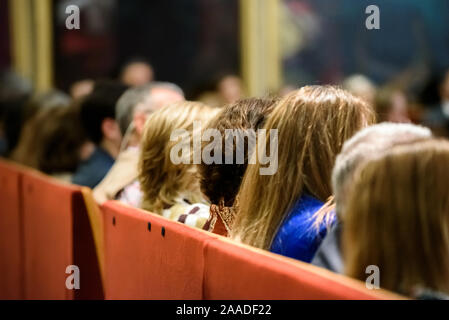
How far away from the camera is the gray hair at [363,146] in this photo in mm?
2023

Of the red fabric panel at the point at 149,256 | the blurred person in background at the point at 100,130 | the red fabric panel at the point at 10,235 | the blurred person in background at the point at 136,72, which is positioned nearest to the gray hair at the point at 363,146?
the red fabric panel at the point at 149,256

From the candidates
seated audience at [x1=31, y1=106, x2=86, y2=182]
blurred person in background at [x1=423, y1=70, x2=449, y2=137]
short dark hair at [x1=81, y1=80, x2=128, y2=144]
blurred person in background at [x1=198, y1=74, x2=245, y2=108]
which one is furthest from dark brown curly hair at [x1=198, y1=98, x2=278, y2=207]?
blurred person in background at [x1=423, y1=70, x2=449, y2=137]

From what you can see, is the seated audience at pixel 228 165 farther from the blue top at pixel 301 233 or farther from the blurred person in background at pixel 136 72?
the blurred person in background at pixel 136 72

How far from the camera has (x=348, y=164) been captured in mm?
2166

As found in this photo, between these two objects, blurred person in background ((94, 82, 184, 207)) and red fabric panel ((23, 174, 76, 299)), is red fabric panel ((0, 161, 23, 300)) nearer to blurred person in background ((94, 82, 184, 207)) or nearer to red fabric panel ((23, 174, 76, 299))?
red fabric panel ((23, 174, 76, 299))

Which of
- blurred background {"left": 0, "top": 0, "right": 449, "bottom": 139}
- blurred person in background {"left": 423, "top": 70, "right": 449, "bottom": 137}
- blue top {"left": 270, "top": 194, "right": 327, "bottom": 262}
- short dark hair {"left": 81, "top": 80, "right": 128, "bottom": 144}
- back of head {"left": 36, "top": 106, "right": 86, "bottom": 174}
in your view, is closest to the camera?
blue top {"left": 270, "top": 194, "right": 327, "bottom": 262}

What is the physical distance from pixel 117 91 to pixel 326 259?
299 cm

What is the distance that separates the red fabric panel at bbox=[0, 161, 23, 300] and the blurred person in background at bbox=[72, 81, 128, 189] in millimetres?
681

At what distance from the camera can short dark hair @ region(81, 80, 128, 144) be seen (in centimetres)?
489

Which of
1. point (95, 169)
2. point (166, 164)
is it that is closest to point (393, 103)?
point (95, 169)

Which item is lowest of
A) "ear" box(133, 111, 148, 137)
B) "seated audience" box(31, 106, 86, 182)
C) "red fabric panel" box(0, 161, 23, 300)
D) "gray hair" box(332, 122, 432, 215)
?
"red fabric panel" box(0, 161, 23, 300)

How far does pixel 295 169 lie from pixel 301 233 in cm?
23

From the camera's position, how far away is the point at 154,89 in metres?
4.45

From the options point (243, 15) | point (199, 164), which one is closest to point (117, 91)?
point (199, 164)
